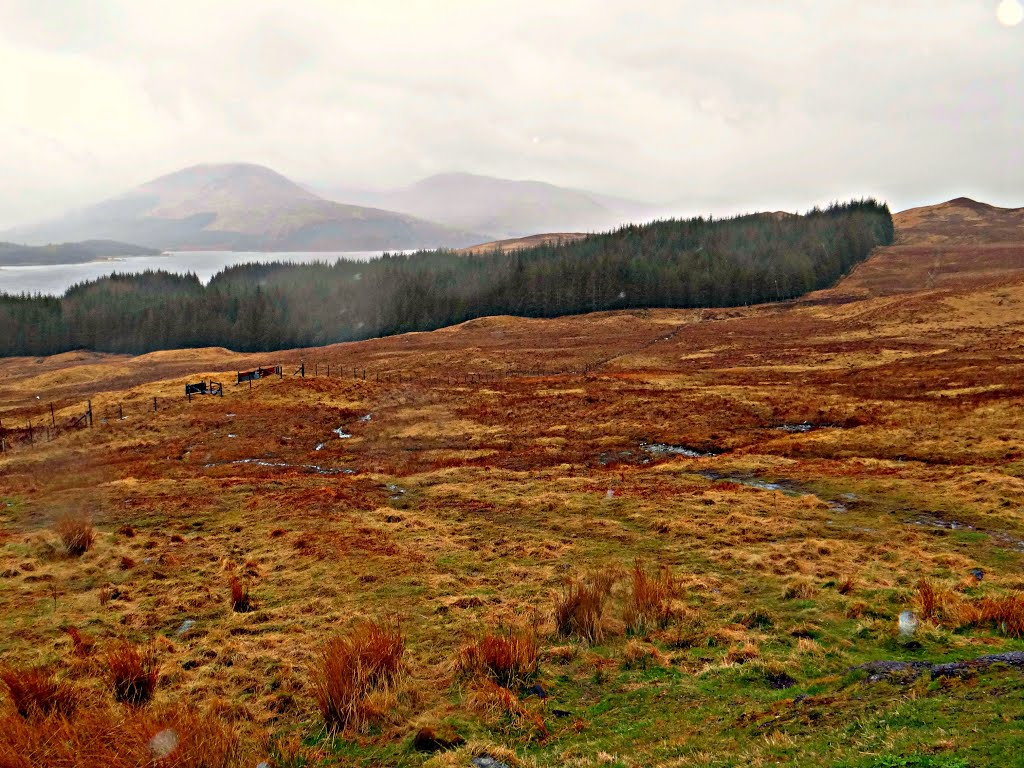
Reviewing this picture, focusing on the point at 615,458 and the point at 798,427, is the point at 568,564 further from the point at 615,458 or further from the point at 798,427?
the point at 798,427

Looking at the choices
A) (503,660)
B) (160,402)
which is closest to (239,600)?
(503,660)

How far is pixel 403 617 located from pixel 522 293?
153 m

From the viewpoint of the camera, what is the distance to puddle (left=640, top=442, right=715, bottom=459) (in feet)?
105

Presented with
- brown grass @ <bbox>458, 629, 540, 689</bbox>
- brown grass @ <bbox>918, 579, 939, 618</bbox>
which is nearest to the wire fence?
brown grass @ <bbox>458, 629, 540, 689</bbox>

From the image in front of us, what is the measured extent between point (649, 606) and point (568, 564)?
422 cm

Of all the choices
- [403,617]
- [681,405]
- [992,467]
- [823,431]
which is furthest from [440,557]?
[681,405]

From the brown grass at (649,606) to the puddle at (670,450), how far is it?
66.2 feet

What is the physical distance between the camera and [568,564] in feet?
50.9

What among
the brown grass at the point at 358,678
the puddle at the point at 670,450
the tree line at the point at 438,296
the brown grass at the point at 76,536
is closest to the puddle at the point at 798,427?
the puddle at the point at 670,450

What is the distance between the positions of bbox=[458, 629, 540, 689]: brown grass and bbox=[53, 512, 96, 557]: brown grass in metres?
14.5

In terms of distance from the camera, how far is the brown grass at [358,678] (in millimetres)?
8125

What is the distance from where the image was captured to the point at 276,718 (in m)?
8.58

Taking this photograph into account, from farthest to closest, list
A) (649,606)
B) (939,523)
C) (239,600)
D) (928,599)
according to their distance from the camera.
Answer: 1. (939,523)
2. (239,600)
3. (649,606)
4. (928,599)

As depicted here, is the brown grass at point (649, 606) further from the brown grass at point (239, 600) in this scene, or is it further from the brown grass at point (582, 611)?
the brown grass at point (239, 600)
